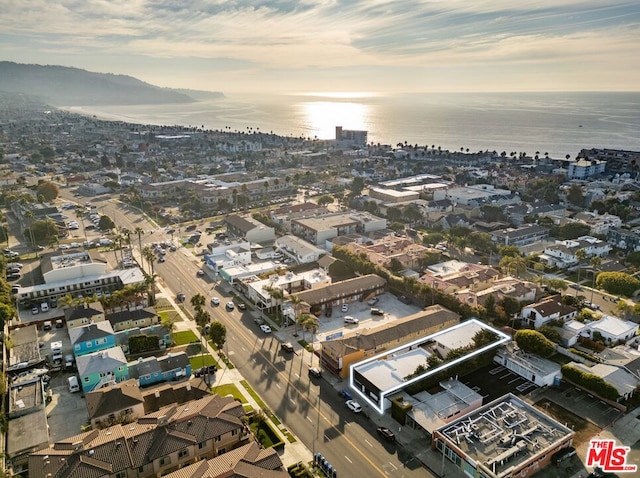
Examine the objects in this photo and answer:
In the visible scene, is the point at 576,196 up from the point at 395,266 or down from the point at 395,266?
up

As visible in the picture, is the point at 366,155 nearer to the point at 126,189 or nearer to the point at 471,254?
the point at 126,189

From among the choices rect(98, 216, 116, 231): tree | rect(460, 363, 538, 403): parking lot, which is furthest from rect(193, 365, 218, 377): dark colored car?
rect(98, 216, 116, 231): tree

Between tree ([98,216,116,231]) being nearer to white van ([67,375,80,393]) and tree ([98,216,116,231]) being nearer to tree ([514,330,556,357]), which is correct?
white van ([67,375,80,393])

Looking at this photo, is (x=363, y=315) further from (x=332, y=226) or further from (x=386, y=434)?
(x=332, y=226)

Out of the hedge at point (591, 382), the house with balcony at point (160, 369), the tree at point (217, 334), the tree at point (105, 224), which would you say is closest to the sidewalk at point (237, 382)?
the tree at point (217, 334)

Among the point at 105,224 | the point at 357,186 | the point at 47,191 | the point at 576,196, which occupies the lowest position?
the point at 105,224

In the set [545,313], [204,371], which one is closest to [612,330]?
[545,313]
